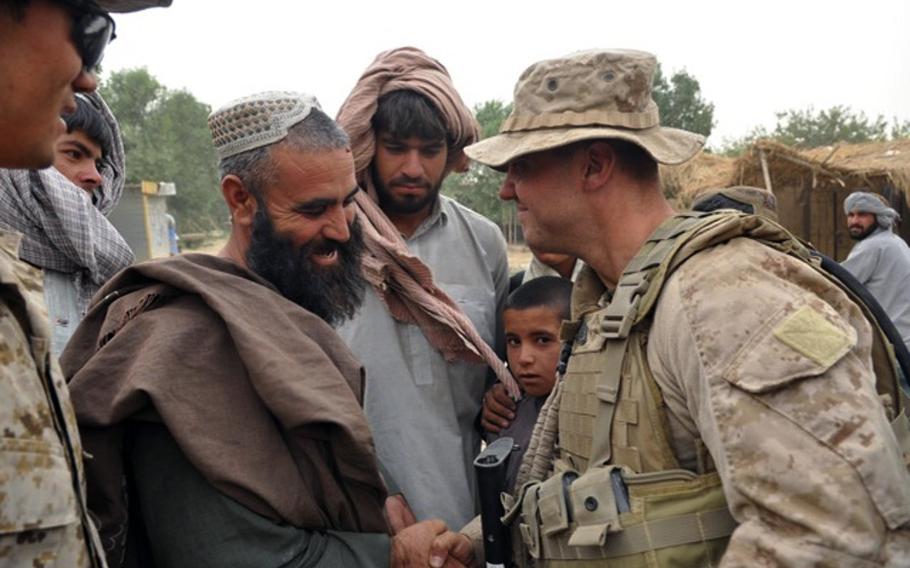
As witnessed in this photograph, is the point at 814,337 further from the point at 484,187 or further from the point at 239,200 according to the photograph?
the point at 484,187

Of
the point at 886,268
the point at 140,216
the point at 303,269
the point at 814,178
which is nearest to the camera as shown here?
the point at 303,269

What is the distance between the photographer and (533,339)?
9.62 feet

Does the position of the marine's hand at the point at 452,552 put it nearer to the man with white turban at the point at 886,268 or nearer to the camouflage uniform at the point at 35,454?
the camouflage uniform at the point at 35,454

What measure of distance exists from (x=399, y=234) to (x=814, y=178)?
10.5 meters

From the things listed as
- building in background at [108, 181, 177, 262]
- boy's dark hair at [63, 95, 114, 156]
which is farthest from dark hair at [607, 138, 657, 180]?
building in background at [108, 181, 177, 262]

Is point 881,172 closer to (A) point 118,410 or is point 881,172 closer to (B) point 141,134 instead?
(A) point 118,410

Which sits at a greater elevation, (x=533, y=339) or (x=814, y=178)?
(x=533, y=339)

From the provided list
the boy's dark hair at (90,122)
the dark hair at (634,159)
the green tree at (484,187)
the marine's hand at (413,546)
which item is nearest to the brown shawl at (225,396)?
the marine's hand at (413,546)

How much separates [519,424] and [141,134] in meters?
41.9

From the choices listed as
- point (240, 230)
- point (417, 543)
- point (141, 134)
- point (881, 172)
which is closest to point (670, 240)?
point (417, 543)

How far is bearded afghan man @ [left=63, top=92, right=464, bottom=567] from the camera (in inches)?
62.8

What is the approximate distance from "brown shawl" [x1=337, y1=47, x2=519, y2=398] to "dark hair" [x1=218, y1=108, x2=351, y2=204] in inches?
22.9

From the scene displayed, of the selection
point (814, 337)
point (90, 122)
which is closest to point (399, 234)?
point (90, 122)

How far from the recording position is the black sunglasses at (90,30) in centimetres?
122
